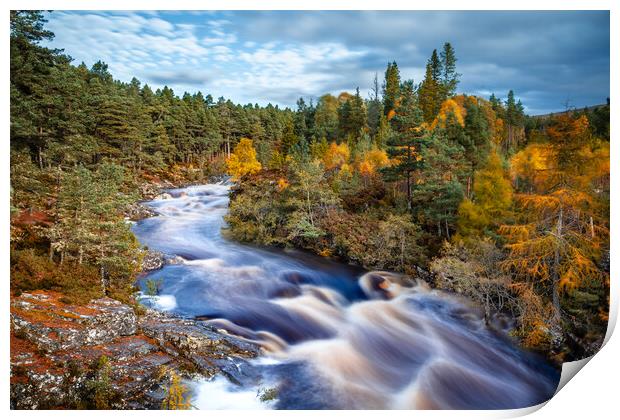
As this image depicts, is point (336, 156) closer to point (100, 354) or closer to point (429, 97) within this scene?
point (429, 97)

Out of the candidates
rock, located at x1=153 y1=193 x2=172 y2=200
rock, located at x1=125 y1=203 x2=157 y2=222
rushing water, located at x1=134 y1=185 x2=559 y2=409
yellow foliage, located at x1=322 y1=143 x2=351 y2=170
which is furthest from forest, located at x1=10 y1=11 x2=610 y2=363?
yellow foliage, located at x1=322 y1=143 x2=351 y2=170

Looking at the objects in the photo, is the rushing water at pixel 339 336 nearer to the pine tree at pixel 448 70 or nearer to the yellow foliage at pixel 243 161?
the pine tree at pixel 448 70

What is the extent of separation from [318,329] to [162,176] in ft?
20.0

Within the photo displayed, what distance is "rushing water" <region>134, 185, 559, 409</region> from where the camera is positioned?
533 cm

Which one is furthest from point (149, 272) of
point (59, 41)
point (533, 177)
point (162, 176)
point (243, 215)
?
point (533, 177)

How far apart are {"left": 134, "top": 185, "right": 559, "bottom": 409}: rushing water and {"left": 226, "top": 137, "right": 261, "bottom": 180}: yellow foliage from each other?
4.52m

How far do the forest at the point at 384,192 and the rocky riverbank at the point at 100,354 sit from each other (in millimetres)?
540

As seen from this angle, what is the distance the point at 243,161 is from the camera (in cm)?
1435

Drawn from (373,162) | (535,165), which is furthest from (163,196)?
(535,165)

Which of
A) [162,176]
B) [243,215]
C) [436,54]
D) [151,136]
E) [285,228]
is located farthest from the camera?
[243,215]

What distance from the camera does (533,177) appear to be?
6855 mm

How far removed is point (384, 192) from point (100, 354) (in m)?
7.57

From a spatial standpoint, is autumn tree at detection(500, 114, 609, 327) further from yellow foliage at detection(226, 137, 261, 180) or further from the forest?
yellow foliage at detection(226, 137, 261, 180)
